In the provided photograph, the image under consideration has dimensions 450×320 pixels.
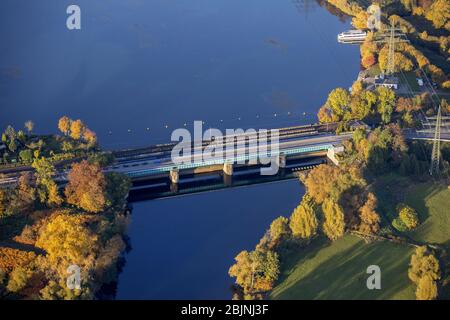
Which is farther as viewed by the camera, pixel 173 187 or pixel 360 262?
pixel 173 187

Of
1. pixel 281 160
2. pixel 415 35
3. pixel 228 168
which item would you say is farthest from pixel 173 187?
pixel 415 35

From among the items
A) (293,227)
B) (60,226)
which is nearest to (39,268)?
(60,226)

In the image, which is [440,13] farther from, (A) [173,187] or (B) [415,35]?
(A) [173,187]

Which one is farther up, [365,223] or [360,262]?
[365,223]

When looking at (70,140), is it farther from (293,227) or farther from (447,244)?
(447,244)

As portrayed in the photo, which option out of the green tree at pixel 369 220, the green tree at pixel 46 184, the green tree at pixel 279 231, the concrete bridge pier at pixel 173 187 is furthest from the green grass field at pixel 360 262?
the green tree at pixel 46 184

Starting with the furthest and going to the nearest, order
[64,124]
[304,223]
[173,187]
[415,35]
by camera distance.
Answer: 1. [415,35]
2. [64,124]
3. [173,187]
4. [304,223]
